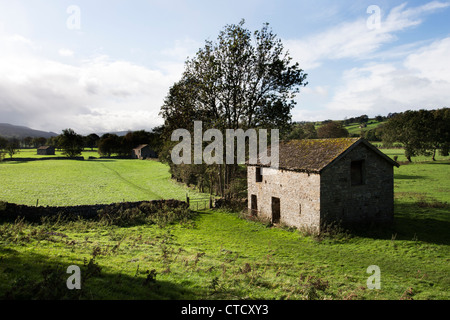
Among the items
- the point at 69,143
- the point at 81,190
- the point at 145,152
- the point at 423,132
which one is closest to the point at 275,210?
the point at 81,190

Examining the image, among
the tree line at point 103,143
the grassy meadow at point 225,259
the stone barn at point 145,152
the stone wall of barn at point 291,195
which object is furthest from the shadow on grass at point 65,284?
the stone barn at point 145,152

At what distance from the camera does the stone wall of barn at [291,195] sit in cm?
1705

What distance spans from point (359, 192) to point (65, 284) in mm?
17587

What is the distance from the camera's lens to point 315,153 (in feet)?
61.9

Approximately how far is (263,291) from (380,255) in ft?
27.6

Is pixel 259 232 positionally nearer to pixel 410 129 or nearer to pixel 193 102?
pixel 193 102

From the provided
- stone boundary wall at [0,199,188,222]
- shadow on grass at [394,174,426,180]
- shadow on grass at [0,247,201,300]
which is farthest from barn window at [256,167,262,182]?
shadow on grass at [394,174,426,180]

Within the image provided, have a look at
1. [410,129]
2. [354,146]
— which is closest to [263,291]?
[354,146]

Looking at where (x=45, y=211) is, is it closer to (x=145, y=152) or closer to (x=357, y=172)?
(x=357, y=172)

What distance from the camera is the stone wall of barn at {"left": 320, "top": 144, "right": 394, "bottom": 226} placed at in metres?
16.8

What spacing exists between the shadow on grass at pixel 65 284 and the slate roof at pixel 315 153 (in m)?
12.1

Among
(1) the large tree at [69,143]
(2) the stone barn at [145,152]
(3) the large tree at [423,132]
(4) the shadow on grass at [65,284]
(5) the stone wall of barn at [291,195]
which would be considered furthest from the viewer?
(2) the stone barn at [145,152]

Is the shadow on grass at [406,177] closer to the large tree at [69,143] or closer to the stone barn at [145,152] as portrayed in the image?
the stone barn at [145,152]

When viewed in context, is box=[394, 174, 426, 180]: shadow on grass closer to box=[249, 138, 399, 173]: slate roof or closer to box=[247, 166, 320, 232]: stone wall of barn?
box=[249, 138, 399, 173]: slate roof
